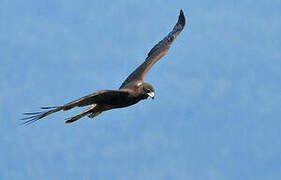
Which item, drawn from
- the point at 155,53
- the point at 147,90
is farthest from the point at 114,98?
the point at 155,53

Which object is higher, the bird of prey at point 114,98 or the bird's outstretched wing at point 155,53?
the bird's outstretched wing at point 155,53

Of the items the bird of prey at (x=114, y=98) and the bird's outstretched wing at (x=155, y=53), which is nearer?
the bird of prey at (x=114, y=98)

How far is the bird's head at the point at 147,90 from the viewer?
42.0 feet

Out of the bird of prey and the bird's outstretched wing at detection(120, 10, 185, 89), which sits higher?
the bird's outstretched wing at detection(120, 10, 185, 89)

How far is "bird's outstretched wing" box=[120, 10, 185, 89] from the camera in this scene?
14.8 metres

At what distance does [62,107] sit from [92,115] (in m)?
2.05

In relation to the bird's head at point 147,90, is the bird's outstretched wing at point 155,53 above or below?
above

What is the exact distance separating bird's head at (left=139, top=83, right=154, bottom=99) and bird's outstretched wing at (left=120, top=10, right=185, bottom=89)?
3.95 feet

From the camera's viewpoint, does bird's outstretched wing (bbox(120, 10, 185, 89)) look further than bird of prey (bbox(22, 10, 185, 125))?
Yes

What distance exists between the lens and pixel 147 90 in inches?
507

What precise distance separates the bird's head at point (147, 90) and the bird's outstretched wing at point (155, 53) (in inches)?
47.4

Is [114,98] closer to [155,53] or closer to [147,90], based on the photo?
[147,90]

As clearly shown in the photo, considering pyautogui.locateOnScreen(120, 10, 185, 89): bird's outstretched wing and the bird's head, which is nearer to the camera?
the bird's head

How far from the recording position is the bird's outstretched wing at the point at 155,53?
14.8 m
